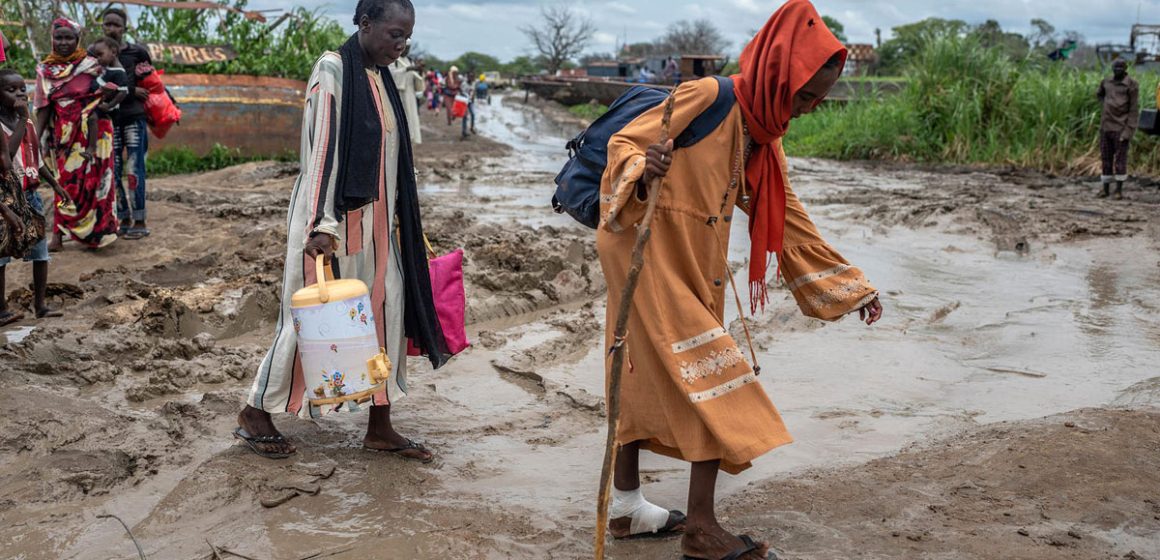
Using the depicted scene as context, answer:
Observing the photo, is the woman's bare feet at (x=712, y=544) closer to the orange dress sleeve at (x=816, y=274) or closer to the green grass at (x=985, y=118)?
the orange dress sleeve at (x=816, y=274)

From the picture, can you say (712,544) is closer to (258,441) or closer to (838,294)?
(838,294)

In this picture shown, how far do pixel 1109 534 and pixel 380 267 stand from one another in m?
2.32

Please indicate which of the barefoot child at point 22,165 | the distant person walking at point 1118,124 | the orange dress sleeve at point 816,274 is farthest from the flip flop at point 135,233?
the distant person walking at point 1118,124

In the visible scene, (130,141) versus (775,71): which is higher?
(775,71)

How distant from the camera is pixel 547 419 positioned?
4059 mm

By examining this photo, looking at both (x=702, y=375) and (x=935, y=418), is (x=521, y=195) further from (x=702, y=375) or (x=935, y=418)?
(x=702, y=375)

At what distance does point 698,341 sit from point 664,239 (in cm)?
28

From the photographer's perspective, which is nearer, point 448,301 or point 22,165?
point 448,301

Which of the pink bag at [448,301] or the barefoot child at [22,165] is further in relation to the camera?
the barefoot child at [22,165]

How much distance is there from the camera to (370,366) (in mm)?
3045

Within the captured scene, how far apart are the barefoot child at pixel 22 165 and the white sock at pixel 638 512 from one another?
3250 millimetres

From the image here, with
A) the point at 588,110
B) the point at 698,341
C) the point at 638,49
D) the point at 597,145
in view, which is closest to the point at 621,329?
the point at 698,341

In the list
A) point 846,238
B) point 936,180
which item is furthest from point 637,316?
point 936,180

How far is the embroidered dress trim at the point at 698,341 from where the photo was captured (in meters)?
2.57
